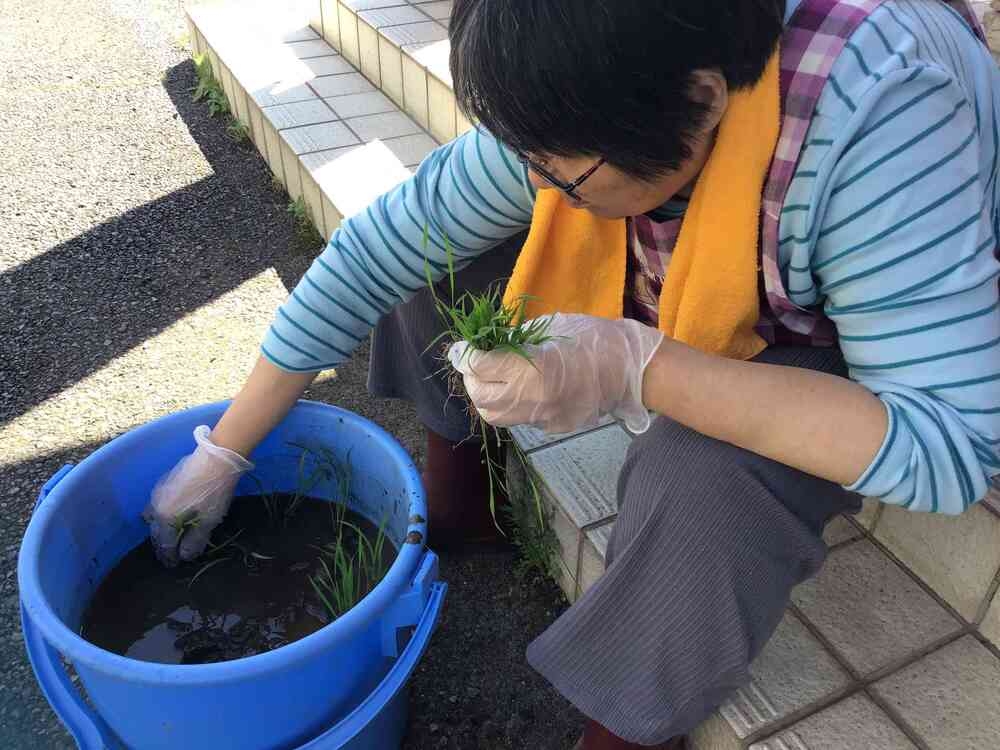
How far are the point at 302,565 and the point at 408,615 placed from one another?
413 mm

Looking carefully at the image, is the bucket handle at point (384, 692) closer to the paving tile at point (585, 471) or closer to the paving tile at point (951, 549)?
the paving tile at point (585, 471)

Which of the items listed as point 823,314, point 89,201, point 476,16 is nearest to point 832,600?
point 823,314

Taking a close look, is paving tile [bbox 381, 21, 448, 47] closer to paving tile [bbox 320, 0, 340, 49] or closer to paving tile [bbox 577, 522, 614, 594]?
paving tile [bbox 320, 0, 340, 49]

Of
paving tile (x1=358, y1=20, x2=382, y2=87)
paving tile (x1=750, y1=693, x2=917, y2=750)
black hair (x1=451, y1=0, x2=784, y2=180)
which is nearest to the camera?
black hair (x1=451, y1=0, x2=784, y2=180)

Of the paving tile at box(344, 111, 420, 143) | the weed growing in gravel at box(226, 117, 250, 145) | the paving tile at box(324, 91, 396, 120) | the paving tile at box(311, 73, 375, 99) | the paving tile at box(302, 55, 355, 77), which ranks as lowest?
the weed growing in gravel at box(226, 117, 250, 145)

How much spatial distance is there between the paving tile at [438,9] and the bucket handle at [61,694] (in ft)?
8.89

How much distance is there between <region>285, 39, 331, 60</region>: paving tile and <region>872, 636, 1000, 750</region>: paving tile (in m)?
3.19

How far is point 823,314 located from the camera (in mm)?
1110

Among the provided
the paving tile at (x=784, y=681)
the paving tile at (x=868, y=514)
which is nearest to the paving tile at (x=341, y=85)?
the paving tile at (x=868, y=514)

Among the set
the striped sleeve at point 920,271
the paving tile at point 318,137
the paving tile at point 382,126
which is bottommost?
the paving tile at point 382,126

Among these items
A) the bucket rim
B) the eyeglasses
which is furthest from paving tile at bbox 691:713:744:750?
the eyeglasses

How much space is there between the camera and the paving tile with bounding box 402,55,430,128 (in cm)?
282

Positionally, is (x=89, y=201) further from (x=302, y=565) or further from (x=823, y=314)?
(x=823, y=314)

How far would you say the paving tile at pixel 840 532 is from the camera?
1.49 meters
